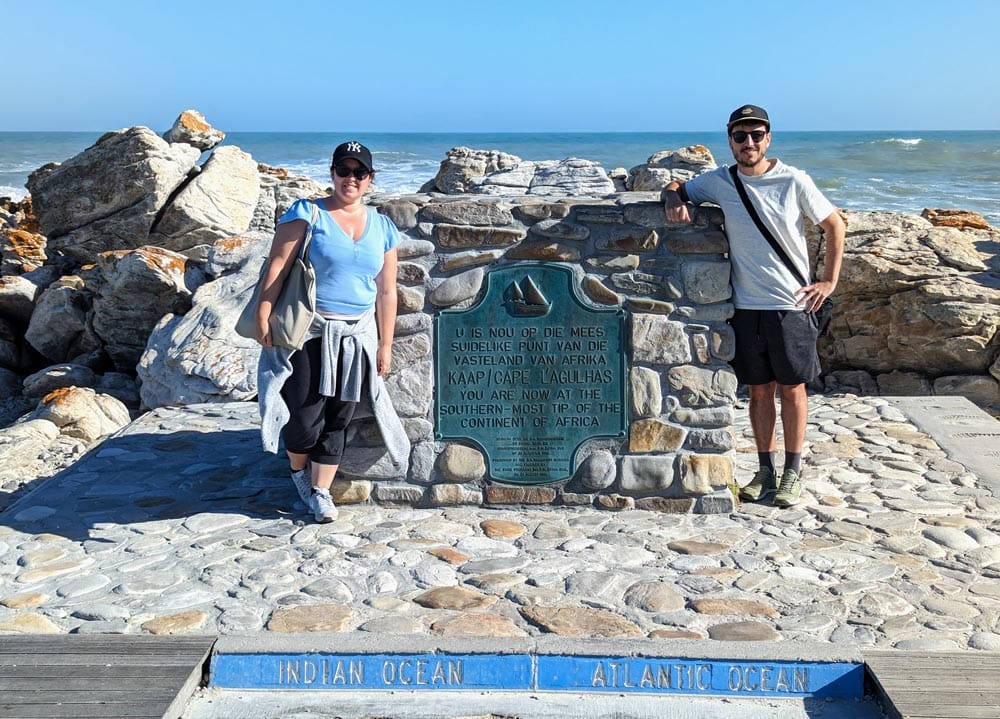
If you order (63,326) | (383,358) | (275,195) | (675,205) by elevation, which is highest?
(675,205)

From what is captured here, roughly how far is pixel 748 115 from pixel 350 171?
176 centimetres

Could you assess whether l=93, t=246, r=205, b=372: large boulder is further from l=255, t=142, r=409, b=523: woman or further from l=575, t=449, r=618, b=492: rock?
l=575, t=449, r=618, b=492: rock

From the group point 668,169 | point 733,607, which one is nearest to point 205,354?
point 733,607

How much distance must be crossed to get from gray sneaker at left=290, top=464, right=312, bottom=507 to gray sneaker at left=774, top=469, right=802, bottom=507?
89.9 inches

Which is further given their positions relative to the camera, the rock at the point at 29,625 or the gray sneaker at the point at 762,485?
the gray sneaker at the point at 762,485

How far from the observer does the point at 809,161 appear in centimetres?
4078

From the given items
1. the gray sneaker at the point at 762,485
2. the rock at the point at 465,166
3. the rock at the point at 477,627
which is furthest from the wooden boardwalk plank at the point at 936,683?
the rock at the point at 465,166

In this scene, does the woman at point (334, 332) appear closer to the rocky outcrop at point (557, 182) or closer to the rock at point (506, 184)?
the rocky outcrop at point (557, 182)

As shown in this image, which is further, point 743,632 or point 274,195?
point 274,195

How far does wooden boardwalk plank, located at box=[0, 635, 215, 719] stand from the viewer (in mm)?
3316

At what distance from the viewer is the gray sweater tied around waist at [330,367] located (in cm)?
475

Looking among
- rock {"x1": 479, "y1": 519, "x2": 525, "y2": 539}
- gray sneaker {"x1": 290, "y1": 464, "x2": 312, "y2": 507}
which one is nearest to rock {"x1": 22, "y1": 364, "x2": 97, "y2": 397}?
gray sneaker {"x1": 290, "y1": 464, "x2": 312, "y2": 507}

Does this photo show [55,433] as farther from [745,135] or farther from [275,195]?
[275,195]

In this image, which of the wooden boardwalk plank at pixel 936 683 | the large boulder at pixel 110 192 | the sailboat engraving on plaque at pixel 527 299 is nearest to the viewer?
the wooden boardwalk plank at pixel 936 683
